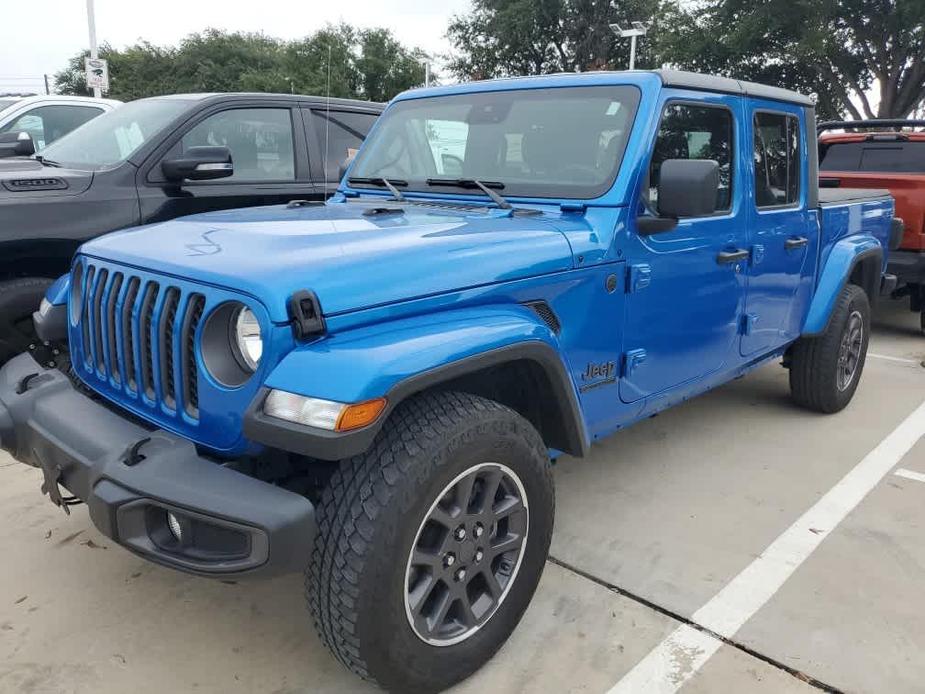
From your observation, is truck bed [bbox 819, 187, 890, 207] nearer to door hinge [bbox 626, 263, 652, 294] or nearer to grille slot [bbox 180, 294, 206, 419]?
door hinge [bbox 626, 263, 652, 294]

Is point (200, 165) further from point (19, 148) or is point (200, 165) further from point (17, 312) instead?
point (19, 148)

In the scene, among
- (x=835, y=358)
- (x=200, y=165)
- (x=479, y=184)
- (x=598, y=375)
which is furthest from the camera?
(x=835, y=358)

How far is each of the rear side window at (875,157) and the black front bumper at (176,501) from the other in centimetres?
718

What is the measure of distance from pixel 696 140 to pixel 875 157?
5.10 meters

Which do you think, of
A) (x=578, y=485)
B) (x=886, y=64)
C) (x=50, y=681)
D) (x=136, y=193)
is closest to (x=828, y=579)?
(x=578, y=485)

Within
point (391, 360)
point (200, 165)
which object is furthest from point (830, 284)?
point (200, 165)

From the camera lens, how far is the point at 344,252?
210 cm

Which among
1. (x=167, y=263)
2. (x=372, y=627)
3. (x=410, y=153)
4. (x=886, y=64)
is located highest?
(x=886, y=64)

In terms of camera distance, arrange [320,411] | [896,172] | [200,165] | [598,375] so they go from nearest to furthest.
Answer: [320,411]
[598,375]
[200,165]
[896,172]

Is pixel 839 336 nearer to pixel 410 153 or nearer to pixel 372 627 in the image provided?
pixel 410 153

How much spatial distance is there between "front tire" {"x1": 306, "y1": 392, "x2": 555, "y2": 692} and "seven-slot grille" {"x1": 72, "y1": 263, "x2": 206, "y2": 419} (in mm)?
544

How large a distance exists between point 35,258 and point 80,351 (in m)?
1.63

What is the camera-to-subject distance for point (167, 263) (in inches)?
84.1

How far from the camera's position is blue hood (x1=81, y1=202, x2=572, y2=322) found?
1945 mm
